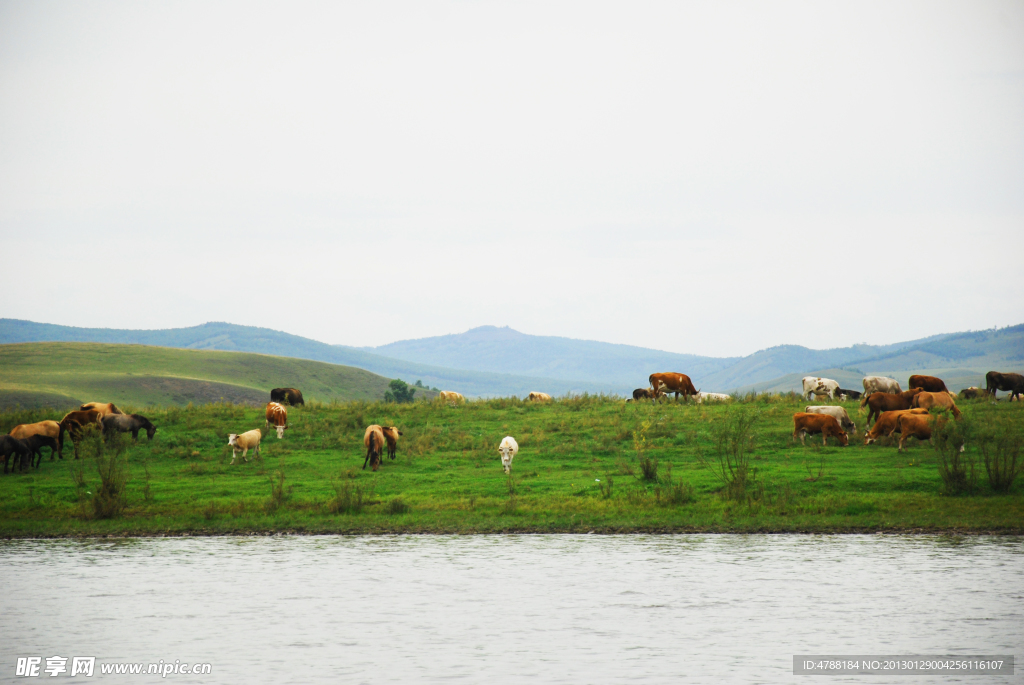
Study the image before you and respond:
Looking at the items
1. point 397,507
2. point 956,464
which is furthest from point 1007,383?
point 397,507

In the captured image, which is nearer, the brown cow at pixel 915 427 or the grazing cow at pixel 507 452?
the brown cow at pixel 915 427

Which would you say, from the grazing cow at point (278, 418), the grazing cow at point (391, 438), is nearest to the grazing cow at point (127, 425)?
the grazing cow at point (278, 418)

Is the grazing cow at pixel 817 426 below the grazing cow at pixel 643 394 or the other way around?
below

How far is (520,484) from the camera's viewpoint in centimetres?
2858

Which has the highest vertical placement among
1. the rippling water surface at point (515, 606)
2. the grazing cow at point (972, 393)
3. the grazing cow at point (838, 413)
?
the grazing cow at point (972, 393)

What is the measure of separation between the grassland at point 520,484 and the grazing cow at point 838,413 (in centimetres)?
128

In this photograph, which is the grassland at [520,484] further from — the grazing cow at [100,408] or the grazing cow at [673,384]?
the grazing cow at [673,384]

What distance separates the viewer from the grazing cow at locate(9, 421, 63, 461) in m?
33.2

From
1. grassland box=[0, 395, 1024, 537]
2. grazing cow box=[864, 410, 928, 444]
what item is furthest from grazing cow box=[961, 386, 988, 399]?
grazing cow box=[864, 410, 928, 444]

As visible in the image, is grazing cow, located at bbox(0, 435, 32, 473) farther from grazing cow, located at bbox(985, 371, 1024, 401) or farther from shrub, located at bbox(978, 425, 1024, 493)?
grazing cow, located at bbox(985, 371, 1024, 401)

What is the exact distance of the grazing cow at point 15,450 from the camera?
31484 millimetres

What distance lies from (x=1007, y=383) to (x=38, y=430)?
44075 mm

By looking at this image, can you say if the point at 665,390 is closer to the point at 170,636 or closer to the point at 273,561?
the point at 273,561

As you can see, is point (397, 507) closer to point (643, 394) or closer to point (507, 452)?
point (507, 452)
